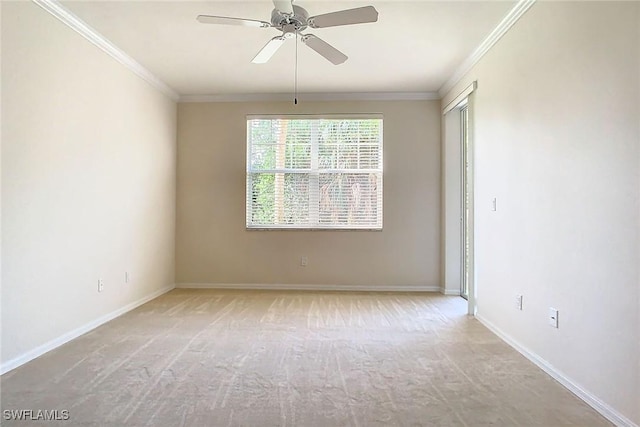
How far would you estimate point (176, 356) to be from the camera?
2.85 m

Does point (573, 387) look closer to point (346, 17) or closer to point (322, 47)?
point (346, 17)

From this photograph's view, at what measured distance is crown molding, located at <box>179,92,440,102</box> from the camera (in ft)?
17.1

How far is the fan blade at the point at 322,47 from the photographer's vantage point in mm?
2785

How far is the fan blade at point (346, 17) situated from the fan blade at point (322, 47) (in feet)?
0.63

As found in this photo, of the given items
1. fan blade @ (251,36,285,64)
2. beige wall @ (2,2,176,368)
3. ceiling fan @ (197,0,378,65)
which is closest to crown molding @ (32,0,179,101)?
beige wall @ (2,2,176,368)

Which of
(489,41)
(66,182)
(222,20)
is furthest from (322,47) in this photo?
(66,182)

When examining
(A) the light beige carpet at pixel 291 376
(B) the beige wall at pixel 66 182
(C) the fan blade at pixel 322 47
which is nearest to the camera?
(A) the light beige carpet at pixel 291 376

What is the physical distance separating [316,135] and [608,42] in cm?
366

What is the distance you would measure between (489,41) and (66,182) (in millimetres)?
3733

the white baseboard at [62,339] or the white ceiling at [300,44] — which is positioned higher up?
the white ceiling at [300,44]

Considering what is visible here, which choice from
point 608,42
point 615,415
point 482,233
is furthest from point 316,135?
point 615,415

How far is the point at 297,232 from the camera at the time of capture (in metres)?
5.34
